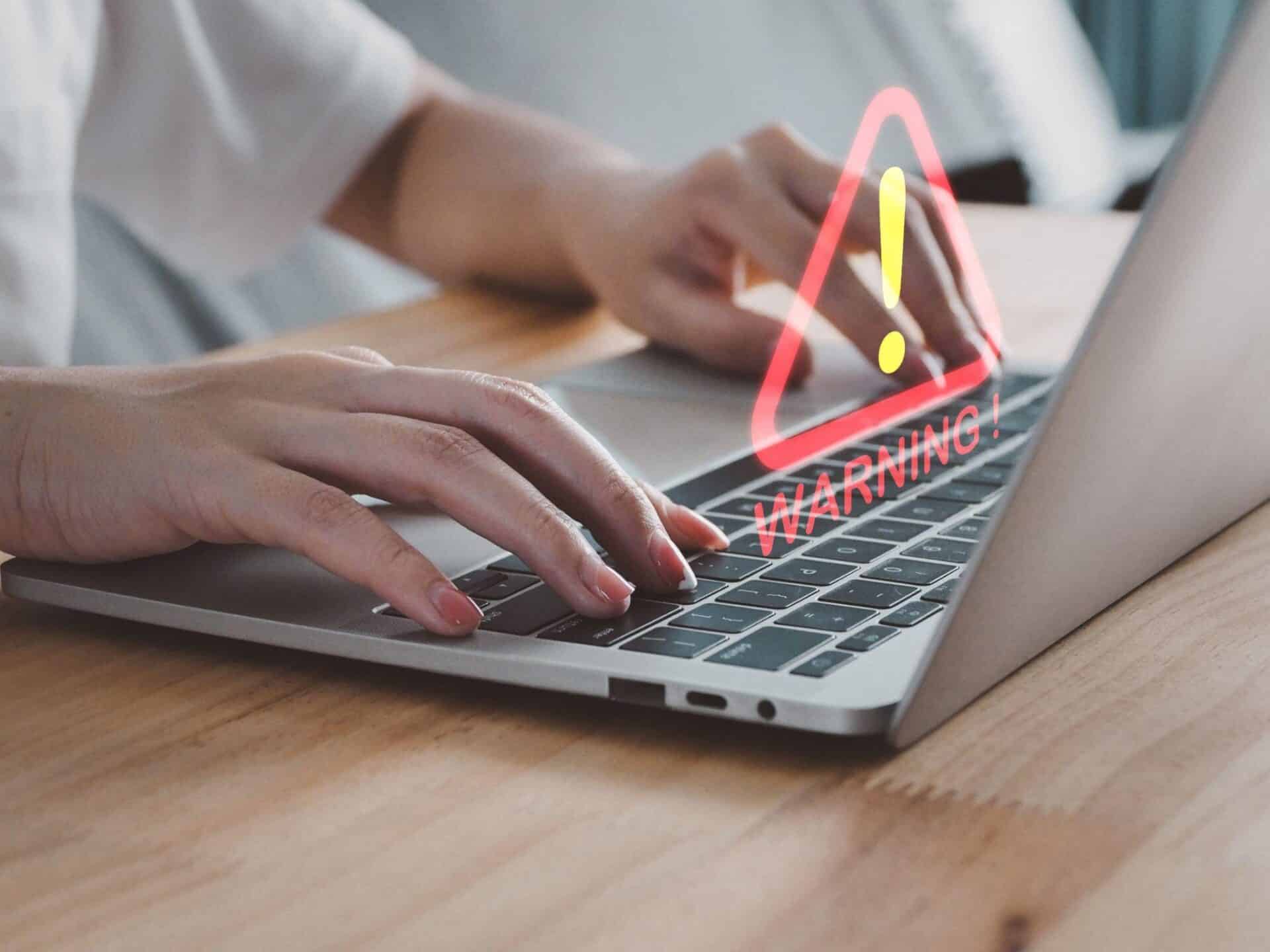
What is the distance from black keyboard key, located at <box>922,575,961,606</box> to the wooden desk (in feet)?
0.12

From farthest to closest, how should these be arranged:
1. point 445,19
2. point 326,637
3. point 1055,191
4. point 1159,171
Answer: point 1055,191 < point 445,19 < point 326,637 < point 1159,171

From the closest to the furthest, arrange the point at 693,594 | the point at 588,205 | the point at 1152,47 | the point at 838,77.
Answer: the point at 693,594 → the point at 588,205 → the point at 1152,47 → the point at 838,77

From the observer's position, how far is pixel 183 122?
117 cm

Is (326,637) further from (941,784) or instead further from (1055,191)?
(1055,191)

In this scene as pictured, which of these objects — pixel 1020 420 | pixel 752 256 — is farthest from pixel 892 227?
pixel 1020 420

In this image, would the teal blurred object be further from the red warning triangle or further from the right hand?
the right hand

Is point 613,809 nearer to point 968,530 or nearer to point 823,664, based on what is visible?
point 823,664

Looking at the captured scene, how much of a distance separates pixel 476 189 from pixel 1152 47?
2.03m

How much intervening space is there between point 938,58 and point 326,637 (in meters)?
2.68

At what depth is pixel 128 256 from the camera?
1.95 meters

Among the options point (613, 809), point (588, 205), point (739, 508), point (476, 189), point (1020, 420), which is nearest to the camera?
point (613, 809)

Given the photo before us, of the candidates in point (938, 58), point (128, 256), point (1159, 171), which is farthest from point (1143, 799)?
point (938, 58)

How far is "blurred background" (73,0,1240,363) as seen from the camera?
7.77ft

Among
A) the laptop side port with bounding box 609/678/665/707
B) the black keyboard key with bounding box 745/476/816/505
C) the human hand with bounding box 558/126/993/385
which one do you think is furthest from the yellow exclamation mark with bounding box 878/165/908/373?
the laptop side port with bounding box 609/678/665/707
